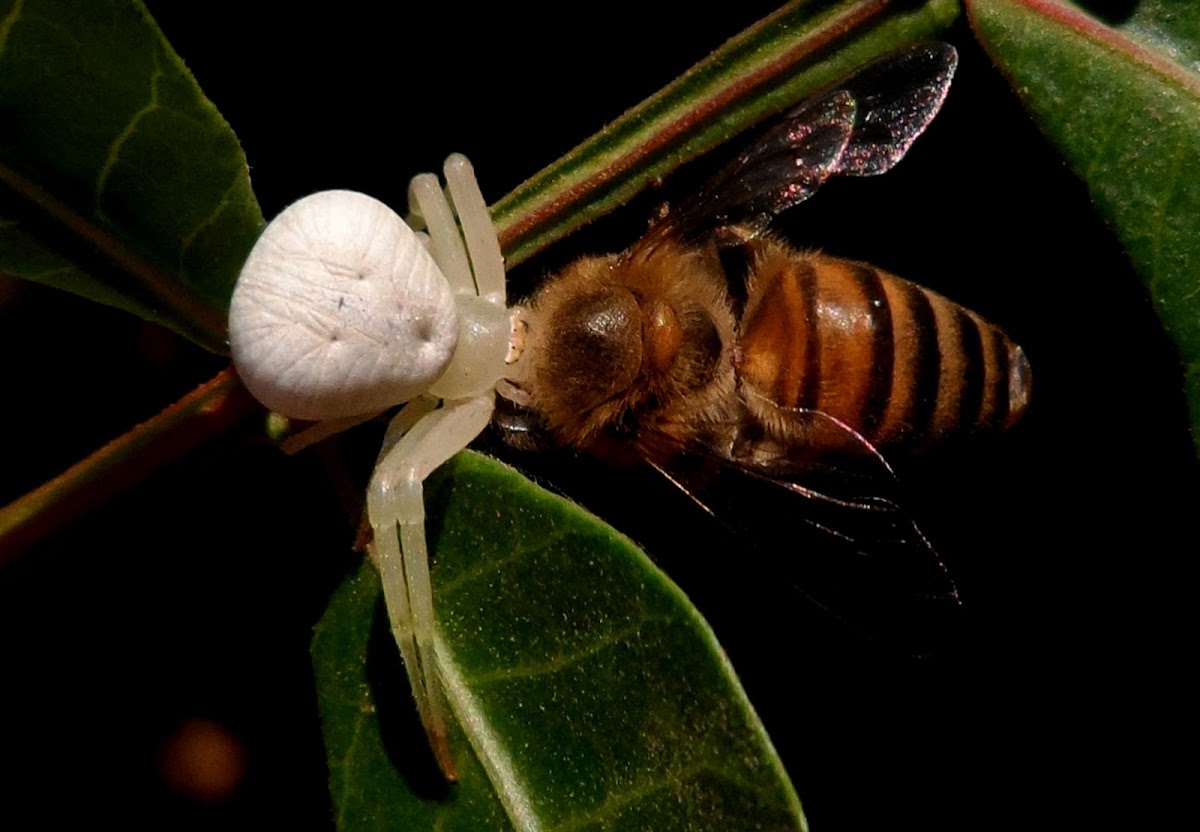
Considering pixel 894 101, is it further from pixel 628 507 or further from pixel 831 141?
pixel 628 507

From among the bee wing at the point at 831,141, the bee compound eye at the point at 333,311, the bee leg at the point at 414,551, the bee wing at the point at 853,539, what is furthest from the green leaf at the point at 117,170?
the bee wing at the point at 853,539

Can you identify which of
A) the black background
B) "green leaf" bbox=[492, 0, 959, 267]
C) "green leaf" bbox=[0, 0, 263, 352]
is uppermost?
"green leaf" bbox=[0, 0, 263, 352]

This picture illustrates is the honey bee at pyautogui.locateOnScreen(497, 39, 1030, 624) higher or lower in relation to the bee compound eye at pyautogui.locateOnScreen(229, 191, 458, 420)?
lower

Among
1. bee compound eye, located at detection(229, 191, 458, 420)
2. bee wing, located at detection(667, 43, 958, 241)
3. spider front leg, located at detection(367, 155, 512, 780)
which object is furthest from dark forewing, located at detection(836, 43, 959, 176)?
bee compound eye, located at detection(229, 191, 458, 420)

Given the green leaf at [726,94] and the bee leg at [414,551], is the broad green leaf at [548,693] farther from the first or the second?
the green leaf at [726,94]

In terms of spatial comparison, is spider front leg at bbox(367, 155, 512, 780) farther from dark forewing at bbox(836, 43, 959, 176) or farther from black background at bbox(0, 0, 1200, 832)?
dark forewing at bbox(836, 43, 959, 176)
